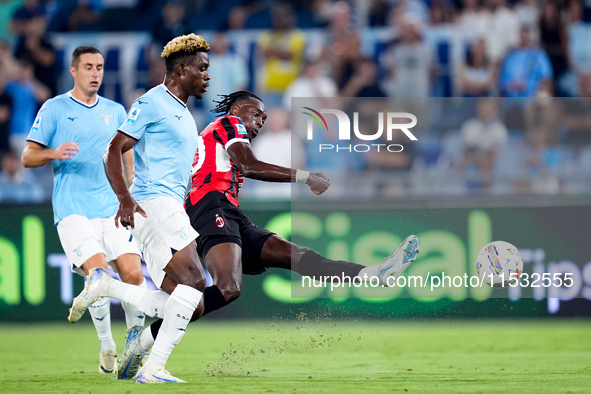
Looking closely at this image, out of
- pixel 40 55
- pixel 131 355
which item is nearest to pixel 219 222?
pixel 131 355

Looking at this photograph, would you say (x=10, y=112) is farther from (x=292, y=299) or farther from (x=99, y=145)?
(x=99, y=145)

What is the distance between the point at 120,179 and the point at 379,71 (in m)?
7.57

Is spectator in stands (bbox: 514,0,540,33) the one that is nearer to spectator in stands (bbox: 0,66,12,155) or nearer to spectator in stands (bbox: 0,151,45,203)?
spectator in stands (bbox: 0,151,45,203)

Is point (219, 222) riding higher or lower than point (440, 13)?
lower

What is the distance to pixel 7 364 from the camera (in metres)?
7.75

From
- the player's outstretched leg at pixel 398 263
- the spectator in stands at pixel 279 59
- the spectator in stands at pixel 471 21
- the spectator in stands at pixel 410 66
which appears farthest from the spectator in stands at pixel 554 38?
→ the player's outstretched leg at pixel 398 263

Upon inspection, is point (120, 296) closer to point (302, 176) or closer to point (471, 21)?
point (302, 176)

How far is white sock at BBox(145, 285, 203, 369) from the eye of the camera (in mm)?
5980

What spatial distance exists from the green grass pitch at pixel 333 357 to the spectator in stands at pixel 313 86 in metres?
3.15

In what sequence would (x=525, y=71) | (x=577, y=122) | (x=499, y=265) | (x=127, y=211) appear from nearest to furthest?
(x=127, y=211), (x=499, y=265), (x=577, y=122), (x=525, y=71)

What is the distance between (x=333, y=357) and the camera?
320 inches

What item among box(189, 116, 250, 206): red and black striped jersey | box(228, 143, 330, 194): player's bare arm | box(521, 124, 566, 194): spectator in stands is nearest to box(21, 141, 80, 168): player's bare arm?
box(189, 116, 250, 206): red and black striped jersey

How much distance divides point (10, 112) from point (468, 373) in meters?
8.39

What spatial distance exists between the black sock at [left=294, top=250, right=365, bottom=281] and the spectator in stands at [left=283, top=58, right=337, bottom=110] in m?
5.27
